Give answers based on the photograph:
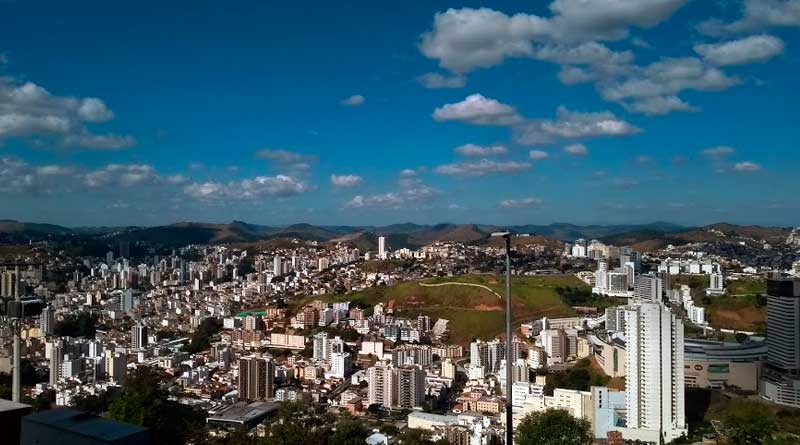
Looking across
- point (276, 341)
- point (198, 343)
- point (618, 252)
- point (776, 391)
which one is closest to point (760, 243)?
point (618, 252)

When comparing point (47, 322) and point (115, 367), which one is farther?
point (47, 322)

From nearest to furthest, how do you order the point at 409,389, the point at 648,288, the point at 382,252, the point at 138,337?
the point at 409,389, the point at 138,337, the point at 648,288, the point at 382,252

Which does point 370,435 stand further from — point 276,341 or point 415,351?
point 276,341

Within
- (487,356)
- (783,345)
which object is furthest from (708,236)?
(487,356)

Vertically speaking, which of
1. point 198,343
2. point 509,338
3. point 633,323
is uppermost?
point 509,338

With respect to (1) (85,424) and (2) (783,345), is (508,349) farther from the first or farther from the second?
(2) (783,345)

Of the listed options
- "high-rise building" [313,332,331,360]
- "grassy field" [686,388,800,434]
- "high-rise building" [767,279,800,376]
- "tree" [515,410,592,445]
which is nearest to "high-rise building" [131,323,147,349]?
"high-rise building" [313,332,331,360]
